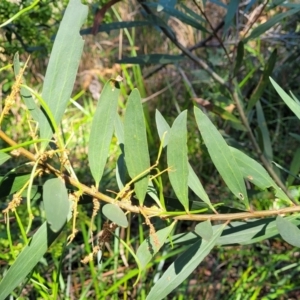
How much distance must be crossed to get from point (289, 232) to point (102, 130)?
29 cm

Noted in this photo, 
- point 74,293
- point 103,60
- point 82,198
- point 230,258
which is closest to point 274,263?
point 230,258

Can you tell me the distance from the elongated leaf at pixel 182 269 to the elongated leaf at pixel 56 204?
239mm

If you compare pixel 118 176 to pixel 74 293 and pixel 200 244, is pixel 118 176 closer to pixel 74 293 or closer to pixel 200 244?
pixel 200 244

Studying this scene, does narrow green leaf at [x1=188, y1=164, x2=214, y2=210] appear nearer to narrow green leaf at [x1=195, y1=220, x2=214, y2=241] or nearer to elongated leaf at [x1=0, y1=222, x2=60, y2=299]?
narrow green leaf at [x1=195, y1=220, x2=214, y2=241]

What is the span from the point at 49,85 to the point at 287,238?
1.24ft

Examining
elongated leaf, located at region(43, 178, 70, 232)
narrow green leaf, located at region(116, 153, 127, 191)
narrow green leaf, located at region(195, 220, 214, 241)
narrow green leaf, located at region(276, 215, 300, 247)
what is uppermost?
elongated leaf, located at region(43, 178, 70, 232)

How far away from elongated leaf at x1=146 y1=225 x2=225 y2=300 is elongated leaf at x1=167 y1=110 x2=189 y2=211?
8 centimetres

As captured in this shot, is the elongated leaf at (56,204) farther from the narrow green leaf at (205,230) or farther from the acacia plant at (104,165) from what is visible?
the narrow green leaf at (205,230)

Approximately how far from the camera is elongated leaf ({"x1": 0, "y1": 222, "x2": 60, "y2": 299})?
0.61 m

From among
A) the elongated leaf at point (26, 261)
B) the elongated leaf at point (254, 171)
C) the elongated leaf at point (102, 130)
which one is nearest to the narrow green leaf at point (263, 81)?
the elongated leaf at point (254, 171)

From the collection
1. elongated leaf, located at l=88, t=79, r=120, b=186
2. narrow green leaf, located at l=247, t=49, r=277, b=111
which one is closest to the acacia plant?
elongated leaf, located at l=88, t=79, r=120, b=186

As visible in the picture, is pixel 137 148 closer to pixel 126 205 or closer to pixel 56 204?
pixel 126 205

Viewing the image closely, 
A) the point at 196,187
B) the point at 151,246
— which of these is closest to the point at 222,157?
the point at 196,187

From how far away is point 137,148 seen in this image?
68 centimetres
